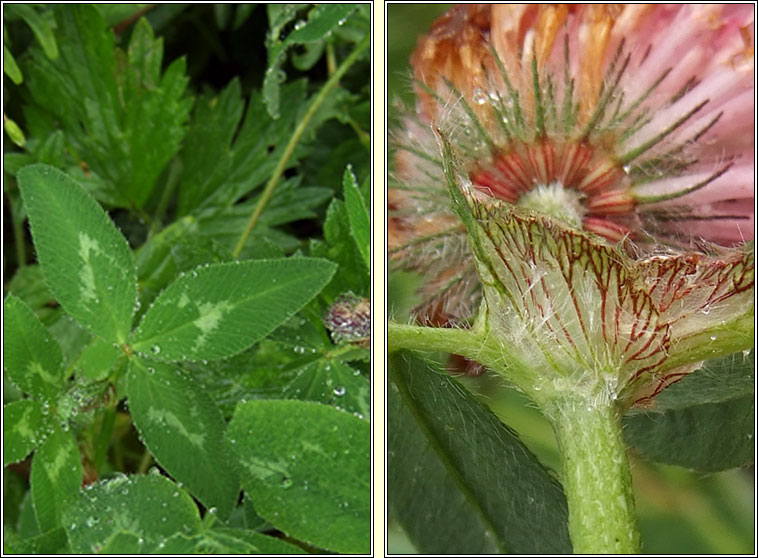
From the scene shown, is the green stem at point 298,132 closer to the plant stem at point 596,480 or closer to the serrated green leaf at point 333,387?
the serrated green leaf at point 333,387

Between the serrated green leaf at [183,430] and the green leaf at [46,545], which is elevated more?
the serrated green leaf at [183,430]

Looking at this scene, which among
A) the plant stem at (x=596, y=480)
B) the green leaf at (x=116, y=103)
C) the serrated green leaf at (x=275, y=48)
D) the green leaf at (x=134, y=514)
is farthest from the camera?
the green leaf at (x=116, y=103)

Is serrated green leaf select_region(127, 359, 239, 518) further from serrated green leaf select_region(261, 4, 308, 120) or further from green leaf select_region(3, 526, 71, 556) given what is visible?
serrated green leaf select_region(261, 4, 308, 120)

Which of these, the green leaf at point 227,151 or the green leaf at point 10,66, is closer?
the green leaf at point 10,66

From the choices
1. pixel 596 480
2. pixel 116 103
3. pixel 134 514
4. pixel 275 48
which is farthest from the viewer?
pixel 116 103

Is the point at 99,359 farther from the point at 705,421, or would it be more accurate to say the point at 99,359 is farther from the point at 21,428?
the point at 705,421

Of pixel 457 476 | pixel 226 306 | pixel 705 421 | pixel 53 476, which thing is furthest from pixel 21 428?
pixel 705 421

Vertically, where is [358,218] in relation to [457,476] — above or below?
above

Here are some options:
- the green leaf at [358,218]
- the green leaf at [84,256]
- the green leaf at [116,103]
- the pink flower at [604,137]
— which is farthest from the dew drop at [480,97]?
the green leaf at [116,103]

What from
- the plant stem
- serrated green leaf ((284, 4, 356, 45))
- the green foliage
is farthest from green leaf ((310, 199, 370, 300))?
the plant stem
